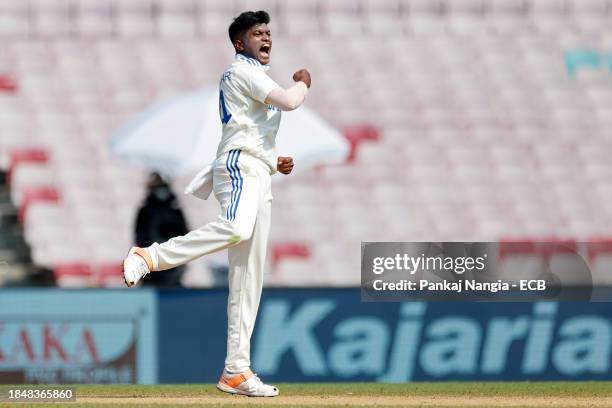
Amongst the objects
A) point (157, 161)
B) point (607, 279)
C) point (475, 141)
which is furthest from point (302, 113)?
point (607, 279)

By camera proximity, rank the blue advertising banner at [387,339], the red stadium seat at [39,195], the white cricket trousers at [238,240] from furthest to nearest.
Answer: the red stadium seat at [39,195], the blue advertising banner at [387,339], the white cricket trousers at [238,240]

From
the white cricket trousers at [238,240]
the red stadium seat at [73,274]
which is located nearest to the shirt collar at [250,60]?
the white cricket trousers at [238,240]

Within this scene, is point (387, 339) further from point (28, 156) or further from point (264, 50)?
point (28, 156)

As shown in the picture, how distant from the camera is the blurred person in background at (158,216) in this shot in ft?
31.5

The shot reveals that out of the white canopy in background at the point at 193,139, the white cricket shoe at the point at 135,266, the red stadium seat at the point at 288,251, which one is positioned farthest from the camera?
the red stadium seat at the point at 288,251

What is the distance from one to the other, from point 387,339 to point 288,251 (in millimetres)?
2897

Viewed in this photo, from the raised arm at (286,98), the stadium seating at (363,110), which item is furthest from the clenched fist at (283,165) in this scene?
the stadium seating at (363,110)

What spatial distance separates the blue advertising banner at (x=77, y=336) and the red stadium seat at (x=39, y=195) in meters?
3.00

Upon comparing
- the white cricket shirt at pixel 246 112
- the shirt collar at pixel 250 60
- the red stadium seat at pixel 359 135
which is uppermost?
the shirt collar at pixel 250 60

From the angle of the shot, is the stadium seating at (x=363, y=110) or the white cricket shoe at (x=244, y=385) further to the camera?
the stadium seating at (x=363, y=110)

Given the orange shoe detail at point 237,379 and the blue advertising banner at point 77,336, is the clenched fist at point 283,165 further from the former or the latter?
the blue advertising banner at point 77,336

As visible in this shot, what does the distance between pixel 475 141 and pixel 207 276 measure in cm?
321

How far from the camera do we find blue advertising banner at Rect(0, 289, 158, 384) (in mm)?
7680

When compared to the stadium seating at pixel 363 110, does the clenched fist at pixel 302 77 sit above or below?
above
